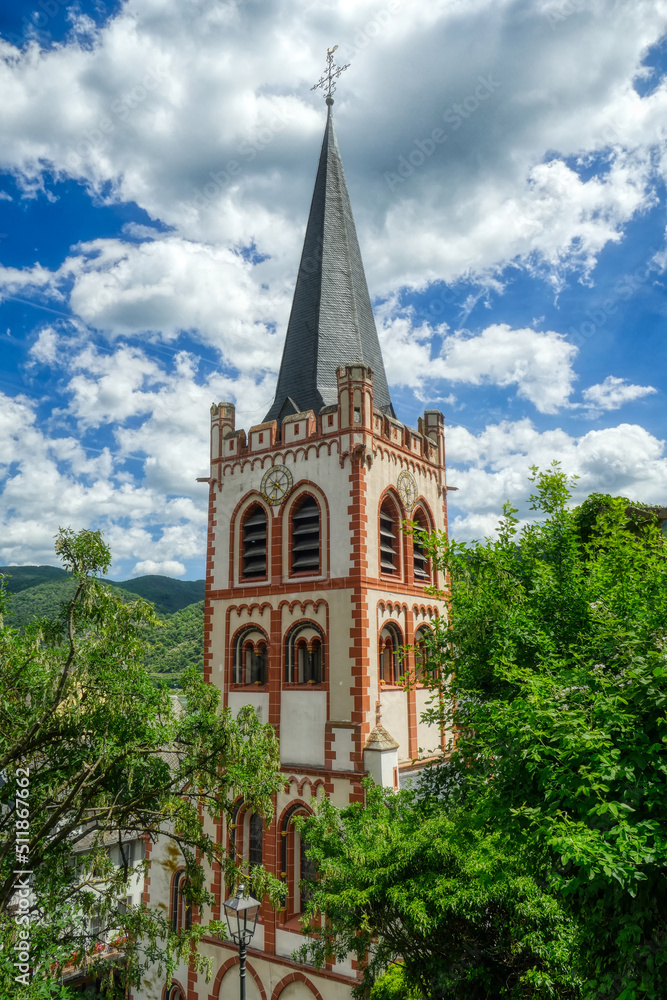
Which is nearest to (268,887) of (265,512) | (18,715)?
(18,715)

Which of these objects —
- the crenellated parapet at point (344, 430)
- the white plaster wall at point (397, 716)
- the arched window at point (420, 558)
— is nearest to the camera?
the white plaster wall at point (397, 716)

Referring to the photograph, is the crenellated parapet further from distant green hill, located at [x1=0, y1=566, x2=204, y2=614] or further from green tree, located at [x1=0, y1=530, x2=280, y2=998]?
distant green hill, located at [x1=0, y1=566, x2=204, y2=614]

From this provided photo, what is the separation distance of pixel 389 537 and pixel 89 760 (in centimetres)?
1146

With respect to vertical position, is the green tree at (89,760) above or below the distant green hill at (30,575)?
below

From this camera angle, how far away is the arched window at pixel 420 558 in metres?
21.1

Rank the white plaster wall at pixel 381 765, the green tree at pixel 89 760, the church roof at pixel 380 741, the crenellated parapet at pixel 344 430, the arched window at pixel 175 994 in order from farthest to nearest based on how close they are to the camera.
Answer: the arched window at pixel 175 994
the crenellated parapet at pixel 344 430
the church roof at pixel 380 741
the white plaster wall at pixel 381 765
the green tree at pixel 89 760

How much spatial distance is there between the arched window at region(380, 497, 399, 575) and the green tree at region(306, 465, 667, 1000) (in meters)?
3.41

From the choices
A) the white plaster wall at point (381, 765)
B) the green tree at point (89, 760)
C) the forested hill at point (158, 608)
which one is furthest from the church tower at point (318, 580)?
the green tree at point (89, 760)

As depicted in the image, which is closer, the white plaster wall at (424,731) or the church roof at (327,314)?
the white plaster wall at (424,731)

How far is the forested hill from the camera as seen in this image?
39.0 feet

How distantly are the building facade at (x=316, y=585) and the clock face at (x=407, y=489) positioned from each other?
59mm

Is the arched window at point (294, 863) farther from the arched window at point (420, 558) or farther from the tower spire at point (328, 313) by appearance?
the tower spire at point (328, 313)

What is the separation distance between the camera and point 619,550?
13516 mm

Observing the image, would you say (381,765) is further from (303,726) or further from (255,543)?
(255,543)
